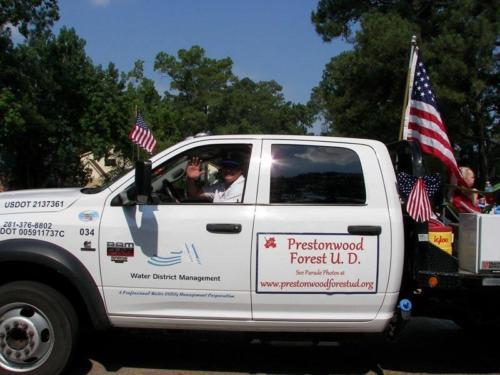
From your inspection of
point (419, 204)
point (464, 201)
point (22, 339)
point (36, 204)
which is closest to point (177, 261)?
point (36, 204)

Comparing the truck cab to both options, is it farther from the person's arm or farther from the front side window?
the person's arm

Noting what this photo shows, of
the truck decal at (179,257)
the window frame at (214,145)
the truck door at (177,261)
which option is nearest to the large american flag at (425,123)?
the window frame at (214,145)

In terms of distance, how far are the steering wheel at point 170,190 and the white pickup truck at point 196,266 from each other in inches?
7.6

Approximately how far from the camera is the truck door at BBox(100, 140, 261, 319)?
454 cm

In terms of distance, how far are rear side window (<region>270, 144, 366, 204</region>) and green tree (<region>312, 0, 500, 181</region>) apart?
1634 cm

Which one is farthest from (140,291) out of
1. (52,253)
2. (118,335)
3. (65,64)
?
(65,64)

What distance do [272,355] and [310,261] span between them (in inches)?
62.5

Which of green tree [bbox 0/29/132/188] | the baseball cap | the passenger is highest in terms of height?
green tree [bbox 0/29/132/188]

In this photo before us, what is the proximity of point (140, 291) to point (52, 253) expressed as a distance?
2.35 ft

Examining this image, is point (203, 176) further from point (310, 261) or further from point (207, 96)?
point (207, 96)

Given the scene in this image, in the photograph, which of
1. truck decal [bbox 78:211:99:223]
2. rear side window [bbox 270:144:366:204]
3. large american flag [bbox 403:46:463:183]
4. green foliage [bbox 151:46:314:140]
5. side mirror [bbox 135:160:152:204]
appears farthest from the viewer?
green foliage [bbox 151:46:314:140]

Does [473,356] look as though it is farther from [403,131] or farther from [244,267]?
[244,267]

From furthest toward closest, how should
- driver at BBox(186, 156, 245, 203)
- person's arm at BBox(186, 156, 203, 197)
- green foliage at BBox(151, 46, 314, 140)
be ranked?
1. green foliage at BBox(151, 46, 314, 140)
2. person's arm at BBox(186, 156, 203, 197)
3. driver at BBox(186, 156, 245, 203)

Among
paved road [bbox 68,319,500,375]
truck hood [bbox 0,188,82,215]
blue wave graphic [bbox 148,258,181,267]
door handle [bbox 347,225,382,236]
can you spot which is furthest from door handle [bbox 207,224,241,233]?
truck hood [bbox 0,188,82,215]
